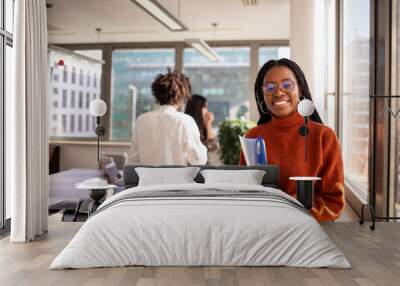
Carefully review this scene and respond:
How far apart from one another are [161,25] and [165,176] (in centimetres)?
538

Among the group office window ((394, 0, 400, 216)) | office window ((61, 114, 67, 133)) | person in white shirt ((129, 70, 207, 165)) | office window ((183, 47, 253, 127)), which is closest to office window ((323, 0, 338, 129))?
office window ((394, 0, 400, 216))

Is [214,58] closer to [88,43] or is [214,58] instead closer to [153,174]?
[88,43]

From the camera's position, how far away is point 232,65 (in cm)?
1138

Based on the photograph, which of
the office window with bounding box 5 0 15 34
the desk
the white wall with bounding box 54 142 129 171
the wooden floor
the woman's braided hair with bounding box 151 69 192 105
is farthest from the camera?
the white wall with bounding box 54 142 129 171

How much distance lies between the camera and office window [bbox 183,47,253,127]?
37.2 feet

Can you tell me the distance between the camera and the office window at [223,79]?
11336 mm

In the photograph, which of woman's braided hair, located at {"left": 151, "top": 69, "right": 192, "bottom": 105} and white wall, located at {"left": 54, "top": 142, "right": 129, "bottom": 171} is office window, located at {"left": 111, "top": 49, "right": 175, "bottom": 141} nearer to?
white wall, located at {"left": 54, "top": 142, "right": 129, "bottom": 171}

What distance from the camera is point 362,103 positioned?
19.6 feet

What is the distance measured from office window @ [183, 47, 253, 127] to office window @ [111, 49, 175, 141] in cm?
53

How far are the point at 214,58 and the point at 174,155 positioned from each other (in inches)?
187

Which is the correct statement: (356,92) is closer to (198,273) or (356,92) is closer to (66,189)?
(66,189)

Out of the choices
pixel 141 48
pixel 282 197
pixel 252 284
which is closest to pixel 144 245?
pixel 252 284

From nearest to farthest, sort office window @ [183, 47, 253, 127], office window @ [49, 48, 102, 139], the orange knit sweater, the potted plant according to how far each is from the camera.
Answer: the orange knit sweater < the potted plant < office window @ [183, 47, 253, 127] < office window @ [49, 48, 102, 139]

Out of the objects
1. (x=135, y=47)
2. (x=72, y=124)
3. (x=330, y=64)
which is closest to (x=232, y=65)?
(x=135, y=47)
